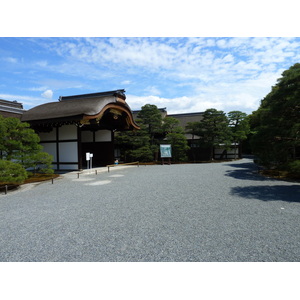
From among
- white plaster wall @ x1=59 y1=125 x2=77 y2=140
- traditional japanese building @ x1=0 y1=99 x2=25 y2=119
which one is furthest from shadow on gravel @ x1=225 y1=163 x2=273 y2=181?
traditional japanese building @ x1=0 y1=99 x2=25 y2=119

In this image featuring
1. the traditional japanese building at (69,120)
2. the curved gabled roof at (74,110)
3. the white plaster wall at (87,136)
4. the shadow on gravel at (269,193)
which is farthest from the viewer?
the white plaster wall at (87,136)

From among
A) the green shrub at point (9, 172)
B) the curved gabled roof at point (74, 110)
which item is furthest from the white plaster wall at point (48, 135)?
the green shrub at point (9, 172)

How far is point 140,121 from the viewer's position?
18547mm

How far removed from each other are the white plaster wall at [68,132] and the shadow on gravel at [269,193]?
892 cm

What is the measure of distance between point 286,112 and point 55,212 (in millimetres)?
8692

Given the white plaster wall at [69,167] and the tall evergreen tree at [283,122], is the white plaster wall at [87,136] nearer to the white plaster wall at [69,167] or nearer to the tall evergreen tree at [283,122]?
the white plaster wall at [69,167]

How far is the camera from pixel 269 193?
20.4 ft

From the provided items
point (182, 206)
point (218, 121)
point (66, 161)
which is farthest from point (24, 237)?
point (218, 121)

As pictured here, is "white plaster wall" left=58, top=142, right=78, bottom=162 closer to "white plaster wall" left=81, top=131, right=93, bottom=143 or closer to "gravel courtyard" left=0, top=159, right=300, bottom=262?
"white plaster wall" left=81, top=131, right=93, bottom=143

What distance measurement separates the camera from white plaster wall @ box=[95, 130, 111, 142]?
15414mm

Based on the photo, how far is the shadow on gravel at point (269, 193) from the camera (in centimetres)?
564

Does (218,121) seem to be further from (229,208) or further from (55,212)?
(55,212)

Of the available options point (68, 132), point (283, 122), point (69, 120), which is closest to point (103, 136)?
point (68, 132)

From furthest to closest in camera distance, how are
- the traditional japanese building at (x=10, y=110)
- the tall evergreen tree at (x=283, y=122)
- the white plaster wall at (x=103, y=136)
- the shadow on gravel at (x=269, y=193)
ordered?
1. the white plaster wall at (x=103, y=136)
2. the traditional japanese building at (x=10, y=110)
3. the tall evergreen tree at (x=283, y=122)
4. the shadow on gravel at (x=269, y=193)
